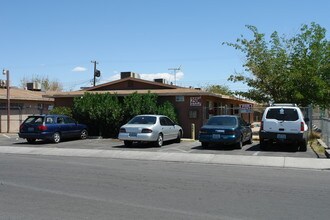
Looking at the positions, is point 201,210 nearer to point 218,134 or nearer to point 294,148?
point 218,134

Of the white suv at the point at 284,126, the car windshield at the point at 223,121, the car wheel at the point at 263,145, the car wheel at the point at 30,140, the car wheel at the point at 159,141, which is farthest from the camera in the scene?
the car wheel at the point at 30,140

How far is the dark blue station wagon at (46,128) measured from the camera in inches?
833

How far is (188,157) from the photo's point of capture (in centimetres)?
1567

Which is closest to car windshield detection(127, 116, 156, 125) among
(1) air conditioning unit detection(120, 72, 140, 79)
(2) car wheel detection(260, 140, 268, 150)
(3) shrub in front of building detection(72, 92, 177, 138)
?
(3) shrub in front of building detection(72, 92, 177, 138)

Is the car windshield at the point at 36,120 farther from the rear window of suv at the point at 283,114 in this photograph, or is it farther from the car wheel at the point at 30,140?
the rear window of suv at the point at 283,114

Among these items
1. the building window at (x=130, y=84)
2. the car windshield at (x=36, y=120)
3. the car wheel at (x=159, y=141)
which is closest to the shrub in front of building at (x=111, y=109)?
the building window at (x=130, y=84)

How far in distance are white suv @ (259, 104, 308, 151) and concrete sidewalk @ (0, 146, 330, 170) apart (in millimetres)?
2339

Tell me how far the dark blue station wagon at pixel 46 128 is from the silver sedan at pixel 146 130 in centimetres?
431

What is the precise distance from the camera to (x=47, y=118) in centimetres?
2158

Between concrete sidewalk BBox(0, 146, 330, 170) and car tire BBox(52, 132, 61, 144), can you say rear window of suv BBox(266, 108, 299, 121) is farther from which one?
car tire BBox(52, 132, 61, 144)

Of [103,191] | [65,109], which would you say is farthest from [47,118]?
[103,191]

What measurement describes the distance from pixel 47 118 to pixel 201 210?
52.8ft

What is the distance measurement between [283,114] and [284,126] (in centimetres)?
54

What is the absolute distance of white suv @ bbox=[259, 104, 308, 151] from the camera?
676 inches
